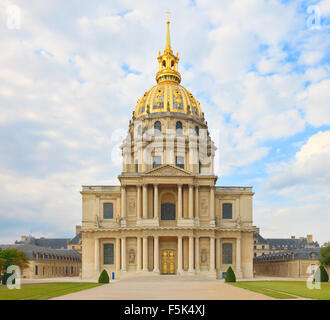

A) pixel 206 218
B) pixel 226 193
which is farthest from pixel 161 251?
pixel 226 193

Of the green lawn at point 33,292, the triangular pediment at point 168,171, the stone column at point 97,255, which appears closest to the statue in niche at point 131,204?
the triangular pediment at point 168,171

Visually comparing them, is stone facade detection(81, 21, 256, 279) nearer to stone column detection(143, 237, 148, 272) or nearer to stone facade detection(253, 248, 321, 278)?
stone column detection(143, 237, 148, 272)

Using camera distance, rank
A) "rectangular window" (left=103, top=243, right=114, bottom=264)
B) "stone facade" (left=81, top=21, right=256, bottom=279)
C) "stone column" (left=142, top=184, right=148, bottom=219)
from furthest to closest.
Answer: "rectangular window" (left=103, top=243, right=114, bottom=264)
"stone column" (left=142, top=184, right=148, bottom=219)
"stone facade" (left=81, top=21, right=256, bottom=279)

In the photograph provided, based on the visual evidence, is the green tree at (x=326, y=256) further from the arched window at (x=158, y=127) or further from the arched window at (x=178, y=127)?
the arched window at (x=158, y=127)

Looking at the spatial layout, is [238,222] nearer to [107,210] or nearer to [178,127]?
[107,210]

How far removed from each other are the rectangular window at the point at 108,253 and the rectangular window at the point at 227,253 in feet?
55.7

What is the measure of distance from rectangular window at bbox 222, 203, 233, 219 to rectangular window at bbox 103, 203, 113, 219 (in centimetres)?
1745

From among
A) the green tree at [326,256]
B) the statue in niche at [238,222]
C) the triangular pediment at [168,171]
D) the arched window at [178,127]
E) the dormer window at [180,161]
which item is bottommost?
the green tree at [326,256]

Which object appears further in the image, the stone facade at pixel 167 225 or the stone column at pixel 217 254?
the stone column at pixel 217 254

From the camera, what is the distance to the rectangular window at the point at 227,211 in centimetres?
6838

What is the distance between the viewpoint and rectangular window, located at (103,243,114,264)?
218 ft

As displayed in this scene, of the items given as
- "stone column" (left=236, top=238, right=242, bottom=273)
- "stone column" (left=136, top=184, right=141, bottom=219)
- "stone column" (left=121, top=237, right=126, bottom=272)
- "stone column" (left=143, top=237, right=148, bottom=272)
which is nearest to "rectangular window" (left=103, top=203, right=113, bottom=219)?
"stone column" (left=136, top=184, right=141, bottom=219)

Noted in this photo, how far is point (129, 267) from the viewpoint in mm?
64375
